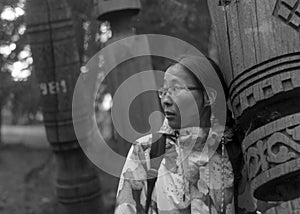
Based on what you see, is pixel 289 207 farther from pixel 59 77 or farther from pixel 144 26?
pixel 144 26

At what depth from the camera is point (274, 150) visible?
6.03ft

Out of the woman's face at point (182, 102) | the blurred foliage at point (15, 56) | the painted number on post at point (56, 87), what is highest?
the blurred foliage at point (15, 56)

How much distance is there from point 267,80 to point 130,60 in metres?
1.32

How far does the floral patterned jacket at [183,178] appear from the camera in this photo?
6.82ft

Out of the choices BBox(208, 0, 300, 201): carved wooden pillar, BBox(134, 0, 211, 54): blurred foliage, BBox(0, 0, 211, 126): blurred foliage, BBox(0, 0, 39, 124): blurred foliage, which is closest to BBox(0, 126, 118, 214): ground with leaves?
BBox(0, 0, 39, 124): blurred foliage

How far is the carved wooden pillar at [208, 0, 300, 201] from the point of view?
180 cm

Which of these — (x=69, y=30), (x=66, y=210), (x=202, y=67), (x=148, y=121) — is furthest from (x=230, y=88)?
(x=66, y=210)

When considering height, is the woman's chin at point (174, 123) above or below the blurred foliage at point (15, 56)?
below

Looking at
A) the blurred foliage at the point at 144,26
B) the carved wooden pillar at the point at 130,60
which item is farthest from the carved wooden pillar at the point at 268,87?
the blurred foliage at the point at 144,26

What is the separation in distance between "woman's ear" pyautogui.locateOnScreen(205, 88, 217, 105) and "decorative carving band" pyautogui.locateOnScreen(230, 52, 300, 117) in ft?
0.45

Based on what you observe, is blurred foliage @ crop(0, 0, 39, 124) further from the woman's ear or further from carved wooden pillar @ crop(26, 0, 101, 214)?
the woman's ear

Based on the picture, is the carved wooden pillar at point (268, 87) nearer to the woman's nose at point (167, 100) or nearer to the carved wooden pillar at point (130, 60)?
the woman's nose at point (167, 100)

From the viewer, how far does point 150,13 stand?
4281 mm

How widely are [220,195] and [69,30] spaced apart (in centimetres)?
161
